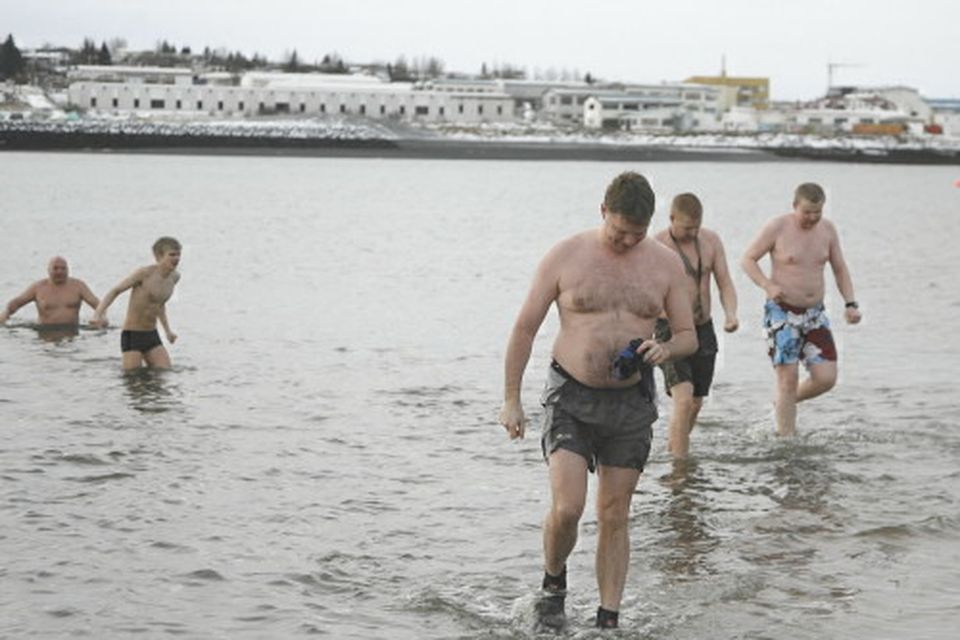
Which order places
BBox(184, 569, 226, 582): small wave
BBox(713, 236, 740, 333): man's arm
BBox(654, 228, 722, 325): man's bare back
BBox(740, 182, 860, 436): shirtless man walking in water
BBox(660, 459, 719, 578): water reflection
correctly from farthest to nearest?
BBox(740, 182, 860, 436): shirtless man walking in water → BBox(713, 236, 740, 333): man's arm → BBox(654, 228, 722, 325): man's bare back → BBox(660, 459, 719, 578): water reflection → BBox(184, 569, 226, 582): small wave

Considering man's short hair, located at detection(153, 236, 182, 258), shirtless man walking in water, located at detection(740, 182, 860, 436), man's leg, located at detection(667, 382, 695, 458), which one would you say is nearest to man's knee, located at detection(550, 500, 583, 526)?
man's leg, located at detection(667, 382, 695, 458)

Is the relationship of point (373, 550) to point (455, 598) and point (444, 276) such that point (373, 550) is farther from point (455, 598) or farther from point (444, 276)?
point (444, 276)

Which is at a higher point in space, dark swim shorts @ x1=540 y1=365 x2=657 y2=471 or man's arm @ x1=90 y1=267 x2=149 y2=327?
dark swim shorts @ x1=540 y1=365 x2=657 y2=471

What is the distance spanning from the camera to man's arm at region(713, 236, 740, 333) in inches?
413

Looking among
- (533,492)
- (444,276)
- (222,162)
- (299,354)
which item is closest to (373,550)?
(533,492)

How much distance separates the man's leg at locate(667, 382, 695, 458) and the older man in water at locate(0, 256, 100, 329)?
28.0 feet

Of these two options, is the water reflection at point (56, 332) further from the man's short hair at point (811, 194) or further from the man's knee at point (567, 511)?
the man's knee at point (567, 511)

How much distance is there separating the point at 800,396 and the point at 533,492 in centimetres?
235

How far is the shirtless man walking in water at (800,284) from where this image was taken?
36.9 feet

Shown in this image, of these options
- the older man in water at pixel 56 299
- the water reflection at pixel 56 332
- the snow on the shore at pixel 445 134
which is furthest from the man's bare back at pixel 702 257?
the snow on the shore at pixel 445 134

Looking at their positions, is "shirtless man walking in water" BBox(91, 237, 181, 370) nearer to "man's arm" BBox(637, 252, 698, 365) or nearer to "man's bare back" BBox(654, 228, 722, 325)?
"man's bare back" BBox(654, 228, 722, 325)

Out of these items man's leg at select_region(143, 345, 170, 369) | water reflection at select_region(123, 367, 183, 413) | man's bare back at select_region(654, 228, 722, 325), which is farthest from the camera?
man's leg at select_region(143, 345, 170, 369)

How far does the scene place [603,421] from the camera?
23.0 ft

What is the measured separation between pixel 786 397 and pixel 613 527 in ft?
15.9
